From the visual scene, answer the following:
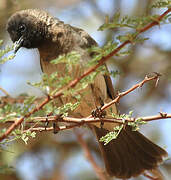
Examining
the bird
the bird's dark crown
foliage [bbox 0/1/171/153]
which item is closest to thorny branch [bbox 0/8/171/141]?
foliage [bbox 0/1/171/153]

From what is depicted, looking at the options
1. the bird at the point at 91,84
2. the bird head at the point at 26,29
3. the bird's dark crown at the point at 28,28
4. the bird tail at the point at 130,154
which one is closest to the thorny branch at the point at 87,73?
the bird at the point at 91,84

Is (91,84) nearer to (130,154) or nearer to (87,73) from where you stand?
(130,154)

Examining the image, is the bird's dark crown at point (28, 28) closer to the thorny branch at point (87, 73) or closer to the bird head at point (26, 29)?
the bird head at point (26, 29)

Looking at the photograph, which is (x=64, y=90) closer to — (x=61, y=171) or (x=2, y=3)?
(x=2, y=3)

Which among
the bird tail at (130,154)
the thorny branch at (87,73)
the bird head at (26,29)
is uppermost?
the bird head at (26,29)

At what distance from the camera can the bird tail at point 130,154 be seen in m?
3.98

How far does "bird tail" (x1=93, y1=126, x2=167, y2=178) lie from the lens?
398cm

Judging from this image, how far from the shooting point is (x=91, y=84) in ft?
11.5

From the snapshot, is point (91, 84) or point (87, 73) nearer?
point (87, 73)

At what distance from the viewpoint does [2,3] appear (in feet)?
16.5

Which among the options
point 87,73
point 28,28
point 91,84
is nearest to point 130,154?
point 91,84

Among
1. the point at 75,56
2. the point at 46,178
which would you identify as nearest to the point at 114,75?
the point at 75,56

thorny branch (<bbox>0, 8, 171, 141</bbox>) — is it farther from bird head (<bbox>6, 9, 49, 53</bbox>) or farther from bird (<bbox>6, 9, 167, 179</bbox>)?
bird head (<bbox>6, 9, 49, 53</bbox>)

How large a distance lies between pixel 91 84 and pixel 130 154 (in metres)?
1.15
